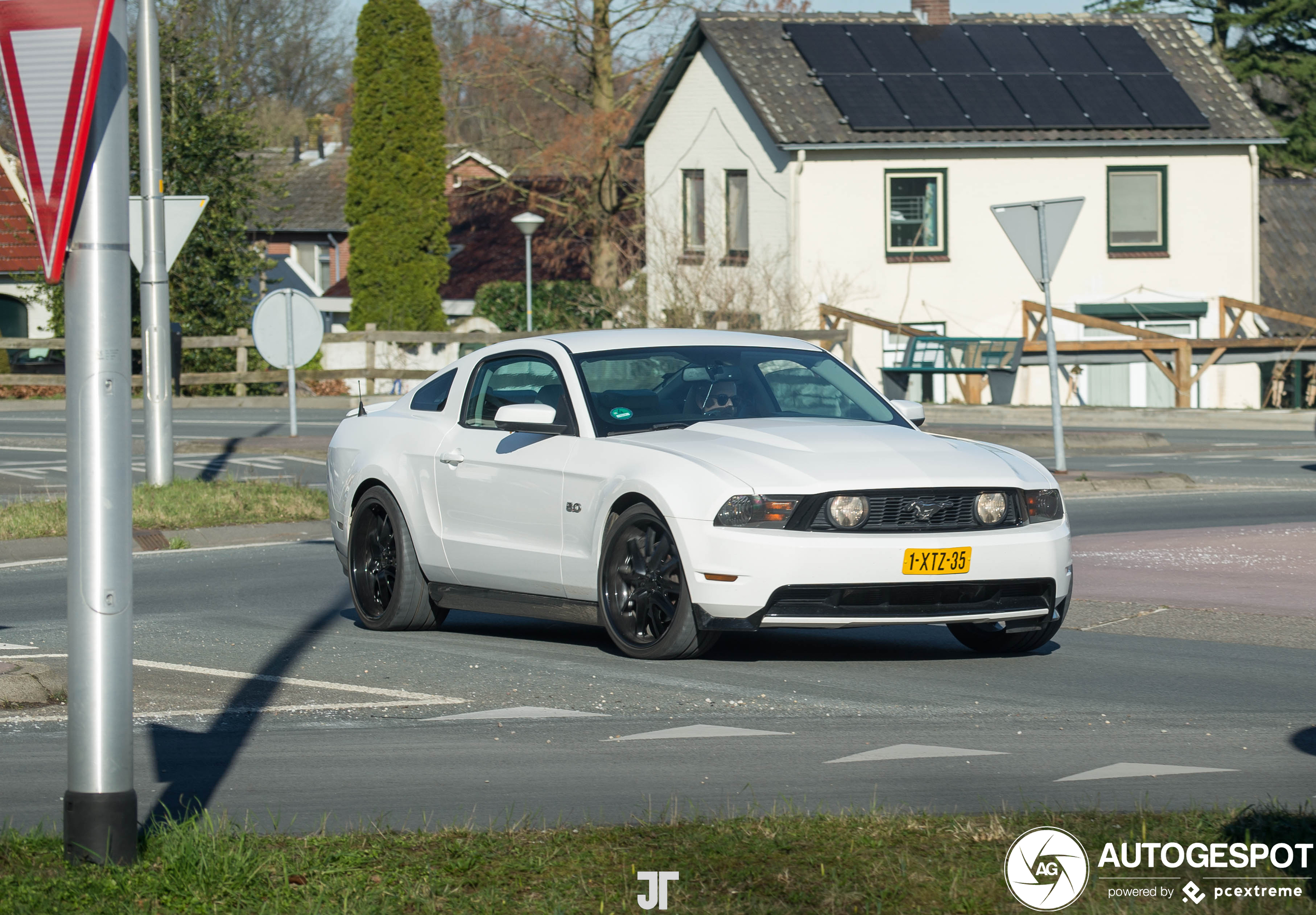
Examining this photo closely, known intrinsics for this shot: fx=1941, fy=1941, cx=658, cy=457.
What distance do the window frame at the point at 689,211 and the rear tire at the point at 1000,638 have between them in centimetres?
3437

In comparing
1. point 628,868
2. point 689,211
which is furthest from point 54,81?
point 689,211

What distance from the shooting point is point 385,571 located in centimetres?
1058

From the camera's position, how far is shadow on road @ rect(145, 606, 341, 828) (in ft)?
19.8

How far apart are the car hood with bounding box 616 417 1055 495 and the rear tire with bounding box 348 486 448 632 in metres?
1.73

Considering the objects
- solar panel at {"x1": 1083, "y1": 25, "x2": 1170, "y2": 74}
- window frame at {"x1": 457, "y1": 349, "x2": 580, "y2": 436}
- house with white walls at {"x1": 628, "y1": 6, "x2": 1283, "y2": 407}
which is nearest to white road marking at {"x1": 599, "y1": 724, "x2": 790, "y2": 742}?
window frame at {"x1": 457, "y1": 349, "x2": 580, "y2": 436}

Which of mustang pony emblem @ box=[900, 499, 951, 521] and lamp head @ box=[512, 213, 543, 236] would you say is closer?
mustang pony emblem @ box=[900, 499, 951, 521]

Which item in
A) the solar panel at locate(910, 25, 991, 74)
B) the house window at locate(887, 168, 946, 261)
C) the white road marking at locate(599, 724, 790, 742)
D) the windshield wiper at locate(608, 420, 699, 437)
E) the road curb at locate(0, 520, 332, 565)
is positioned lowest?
the road curb at locate(0, 520, 332, 565)

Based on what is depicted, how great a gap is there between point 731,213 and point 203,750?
36.9 meters

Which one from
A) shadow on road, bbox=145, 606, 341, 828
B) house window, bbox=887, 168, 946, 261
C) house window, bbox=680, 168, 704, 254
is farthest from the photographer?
house window, bbox=680, 168, 704, 254

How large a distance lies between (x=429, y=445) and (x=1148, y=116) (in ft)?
112

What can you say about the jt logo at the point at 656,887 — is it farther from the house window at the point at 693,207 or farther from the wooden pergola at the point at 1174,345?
the house window at the point at 693,207

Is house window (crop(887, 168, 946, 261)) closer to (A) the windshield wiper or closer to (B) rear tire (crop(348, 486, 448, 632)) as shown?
(B) rear tire (crop(348, 486, 448, 632))

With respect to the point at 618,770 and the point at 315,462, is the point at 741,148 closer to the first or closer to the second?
the point at 315,462

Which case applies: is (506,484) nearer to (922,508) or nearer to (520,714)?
(520,714)
